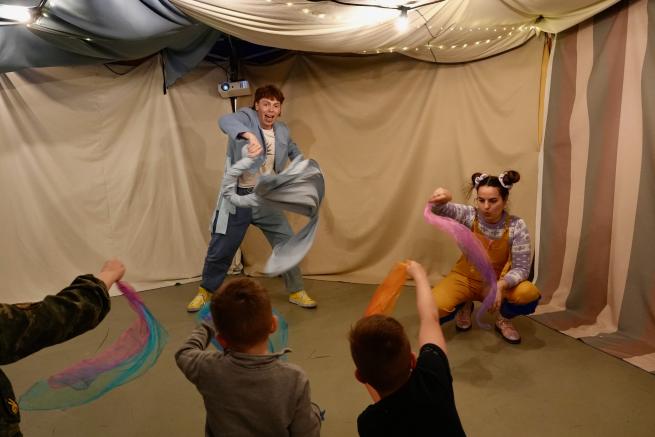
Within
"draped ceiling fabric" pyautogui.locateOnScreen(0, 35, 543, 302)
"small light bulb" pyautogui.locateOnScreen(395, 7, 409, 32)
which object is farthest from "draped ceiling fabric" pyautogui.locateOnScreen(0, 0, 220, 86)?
"small light bulb" pyautogui.locateOnScreen(395, 7, 409, 32)

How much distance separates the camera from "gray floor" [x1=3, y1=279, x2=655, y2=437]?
6.25 feet

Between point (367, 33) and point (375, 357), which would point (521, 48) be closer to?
point (367, 33)

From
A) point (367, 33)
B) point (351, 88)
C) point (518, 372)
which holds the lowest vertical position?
point (518, 372)

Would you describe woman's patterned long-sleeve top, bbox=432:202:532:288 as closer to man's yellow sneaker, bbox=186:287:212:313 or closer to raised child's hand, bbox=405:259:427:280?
raised child's hand, bbox=405:259:427:280

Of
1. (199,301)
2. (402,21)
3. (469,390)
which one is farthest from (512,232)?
(199,301)

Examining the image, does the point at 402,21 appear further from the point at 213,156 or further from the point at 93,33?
the point at 213,156

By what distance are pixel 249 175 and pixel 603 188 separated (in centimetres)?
216

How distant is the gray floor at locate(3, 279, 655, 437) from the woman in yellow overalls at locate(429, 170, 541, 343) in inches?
8.7

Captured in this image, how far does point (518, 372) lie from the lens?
226cm

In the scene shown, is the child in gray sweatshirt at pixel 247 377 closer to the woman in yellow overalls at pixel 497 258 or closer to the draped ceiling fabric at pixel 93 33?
the woman in yellow overalls at pixel 497 258

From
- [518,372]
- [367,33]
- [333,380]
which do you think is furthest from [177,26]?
[518,372]

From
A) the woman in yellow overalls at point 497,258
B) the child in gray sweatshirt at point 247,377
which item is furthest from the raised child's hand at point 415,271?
the woman in yellow overalls at point 497,258

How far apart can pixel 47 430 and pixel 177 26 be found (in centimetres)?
226

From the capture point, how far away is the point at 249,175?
9.55 ft
